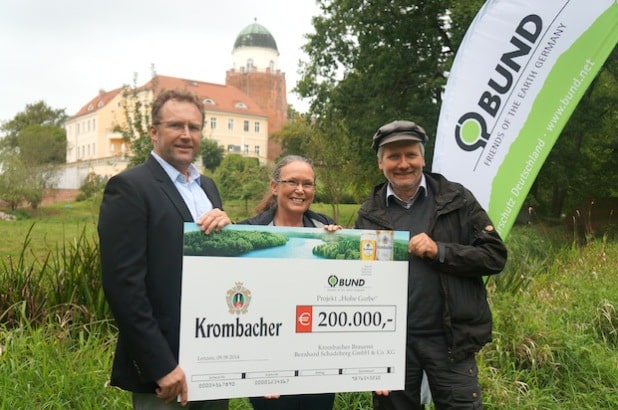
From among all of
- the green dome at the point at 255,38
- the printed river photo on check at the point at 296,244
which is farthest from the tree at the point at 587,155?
the green dome at the point at 255,38

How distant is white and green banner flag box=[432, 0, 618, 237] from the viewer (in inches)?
179

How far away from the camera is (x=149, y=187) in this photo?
249cm

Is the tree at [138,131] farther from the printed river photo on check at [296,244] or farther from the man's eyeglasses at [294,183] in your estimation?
the printed river photo on check at [296,244]

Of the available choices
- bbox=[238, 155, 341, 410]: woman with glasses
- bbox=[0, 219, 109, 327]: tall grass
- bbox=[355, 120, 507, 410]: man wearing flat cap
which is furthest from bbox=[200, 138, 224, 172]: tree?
Answer: bbox=[355, 120, 507, 410]: man wearing flat cap

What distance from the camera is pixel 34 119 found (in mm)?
85000

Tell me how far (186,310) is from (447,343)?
4.24 ft

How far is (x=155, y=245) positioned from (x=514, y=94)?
10.5 ft

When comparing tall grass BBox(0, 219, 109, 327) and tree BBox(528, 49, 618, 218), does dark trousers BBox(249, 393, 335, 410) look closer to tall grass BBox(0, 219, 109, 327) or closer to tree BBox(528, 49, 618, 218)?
tall grass BBox(0, 219, 109, 327)

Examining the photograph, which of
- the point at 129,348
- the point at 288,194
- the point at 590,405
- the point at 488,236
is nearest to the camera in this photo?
the point at 129,348

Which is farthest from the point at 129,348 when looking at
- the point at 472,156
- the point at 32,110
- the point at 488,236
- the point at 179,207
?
the point at 32,110

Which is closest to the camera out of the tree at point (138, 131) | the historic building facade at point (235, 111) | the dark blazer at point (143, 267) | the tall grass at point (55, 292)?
the dark blazer at point (143, 267)

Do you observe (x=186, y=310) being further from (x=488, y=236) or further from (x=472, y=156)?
(x=472, y=156)

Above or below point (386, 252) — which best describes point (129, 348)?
below

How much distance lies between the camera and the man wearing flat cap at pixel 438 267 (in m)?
2.89
